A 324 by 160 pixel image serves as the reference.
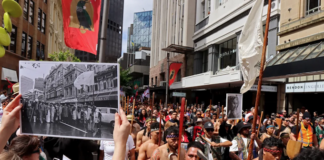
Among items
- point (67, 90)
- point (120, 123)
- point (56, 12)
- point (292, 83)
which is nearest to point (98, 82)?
point (67, 90)

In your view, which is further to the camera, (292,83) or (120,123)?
(292,83)

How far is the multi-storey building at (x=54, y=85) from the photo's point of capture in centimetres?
249

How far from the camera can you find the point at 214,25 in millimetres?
25156

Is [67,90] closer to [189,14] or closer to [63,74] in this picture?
[63,74]

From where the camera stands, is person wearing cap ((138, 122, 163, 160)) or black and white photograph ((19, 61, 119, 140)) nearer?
black and white photograph ((19, 61, 119, 140))

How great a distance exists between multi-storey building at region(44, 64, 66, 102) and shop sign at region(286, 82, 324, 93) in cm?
1242

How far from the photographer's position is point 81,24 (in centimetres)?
577

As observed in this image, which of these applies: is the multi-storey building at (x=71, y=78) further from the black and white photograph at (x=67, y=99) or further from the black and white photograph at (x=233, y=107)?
the black and white photograph at (x=233, y=107)

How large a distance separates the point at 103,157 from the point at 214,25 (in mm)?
21715

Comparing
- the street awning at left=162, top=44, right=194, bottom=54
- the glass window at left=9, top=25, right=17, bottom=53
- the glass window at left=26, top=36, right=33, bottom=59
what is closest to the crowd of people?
the glass window at left=9, top=25, right=17, bottom=53

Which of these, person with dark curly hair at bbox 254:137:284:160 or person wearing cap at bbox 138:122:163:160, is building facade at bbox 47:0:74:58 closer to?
person wearing cap at bbox 138:122:163:160

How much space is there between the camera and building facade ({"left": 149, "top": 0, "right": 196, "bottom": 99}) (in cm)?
3175

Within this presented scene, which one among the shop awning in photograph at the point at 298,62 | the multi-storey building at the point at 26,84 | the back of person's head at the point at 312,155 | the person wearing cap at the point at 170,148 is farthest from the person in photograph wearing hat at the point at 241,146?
the shop awning in photograph at the point at 298,62

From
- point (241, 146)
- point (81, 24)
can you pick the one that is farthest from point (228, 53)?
point (81, 24)
